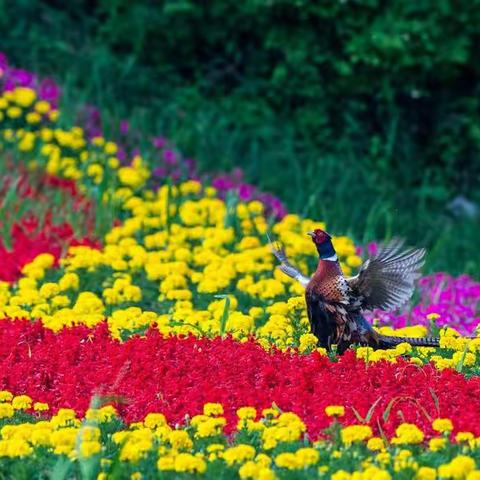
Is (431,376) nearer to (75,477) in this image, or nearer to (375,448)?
(375,448)

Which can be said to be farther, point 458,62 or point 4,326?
point 458,62

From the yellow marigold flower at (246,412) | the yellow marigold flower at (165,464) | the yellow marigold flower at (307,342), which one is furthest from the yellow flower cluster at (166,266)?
the yellow marigold flower at (165,464)

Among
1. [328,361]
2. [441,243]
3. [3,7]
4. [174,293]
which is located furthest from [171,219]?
[3,7]

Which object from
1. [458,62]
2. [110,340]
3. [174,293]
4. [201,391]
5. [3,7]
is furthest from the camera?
[3,7]

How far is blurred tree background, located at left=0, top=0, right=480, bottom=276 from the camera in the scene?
31.2 feet

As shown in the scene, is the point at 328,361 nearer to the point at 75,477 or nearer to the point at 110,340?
the point at 110,340

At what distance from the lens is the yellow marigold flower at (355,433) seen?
393cm

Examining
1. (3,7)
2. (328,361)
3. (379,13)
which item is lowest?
(328,361)

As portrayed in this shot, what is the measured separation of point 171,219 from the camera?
765cm

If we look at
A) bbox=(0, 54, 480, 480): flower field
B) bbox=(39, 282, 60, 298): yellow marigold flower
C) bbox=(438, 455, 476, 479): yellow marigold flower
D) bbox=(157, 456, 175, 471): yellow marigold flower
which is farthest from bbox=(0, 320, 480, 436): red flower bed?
bbox=(39, 282, 60, 298): yellow marigold flower

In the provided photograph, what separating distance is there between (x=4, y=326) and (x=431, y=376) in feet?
6.47

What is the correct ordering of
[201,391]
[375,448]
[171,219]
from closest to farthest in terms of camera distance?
[375,448] → [201,391] → [171,219]

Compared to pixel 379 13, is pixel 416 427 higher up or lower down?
lower down

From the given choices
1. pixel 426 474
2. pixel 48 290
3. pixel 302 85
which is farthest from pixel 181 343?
pixel 302 85
